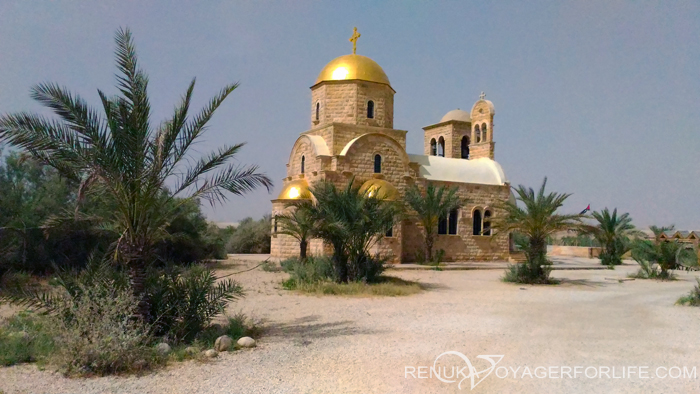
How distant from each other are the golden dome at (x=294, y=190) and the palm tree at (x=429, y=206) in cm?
451

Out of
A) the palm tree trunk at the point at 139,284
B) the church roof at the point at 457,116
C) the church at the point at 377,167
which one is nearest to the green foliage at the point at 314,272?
the church at the point at 377,167

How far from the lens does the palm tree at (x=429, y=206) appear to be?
71.9 ft

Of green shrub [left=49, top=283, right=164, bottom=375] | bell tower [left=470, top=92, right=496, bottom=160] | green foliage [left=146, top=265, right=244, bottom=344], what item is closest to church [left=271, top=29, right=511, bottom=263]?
bell tower [left=470, top=92, right=496, bottom=160]

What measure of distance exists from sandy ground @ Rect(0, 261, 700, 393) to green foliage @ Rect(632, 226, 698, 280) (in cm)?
667

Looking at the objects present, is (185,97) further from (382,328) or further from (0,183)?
(0,183)

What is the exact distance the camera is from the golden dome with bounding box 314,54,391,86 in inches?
901

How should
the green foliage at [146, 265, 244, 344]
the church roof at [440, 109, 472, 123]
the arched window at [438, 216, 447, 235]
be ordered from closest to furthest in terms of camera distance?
the green foliage at [146, 265, 244, 344], the arched window at [438, 216, 447, 235], the church roof at [440, 109, 472, 123]

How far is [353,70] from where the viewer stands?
75.3ft

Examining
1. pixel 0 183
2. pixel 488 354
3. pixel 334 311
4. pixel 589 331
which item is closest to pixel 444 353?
pixel 488 354

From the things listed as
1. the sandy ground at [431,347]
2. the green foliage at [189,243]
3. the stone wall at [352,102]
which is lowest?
the sandy ground at [431,347]

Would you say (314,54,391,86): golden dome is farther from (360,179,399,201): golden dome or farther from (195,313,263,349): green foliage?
(195,313,263,349): green foliage

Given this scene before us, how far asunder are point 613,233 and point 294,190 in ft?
52.7

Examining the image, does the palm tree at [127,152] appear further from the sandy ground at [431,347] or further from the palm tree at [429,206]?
the palm tree at [429,206]

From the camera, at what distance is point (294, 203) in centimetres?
1377
